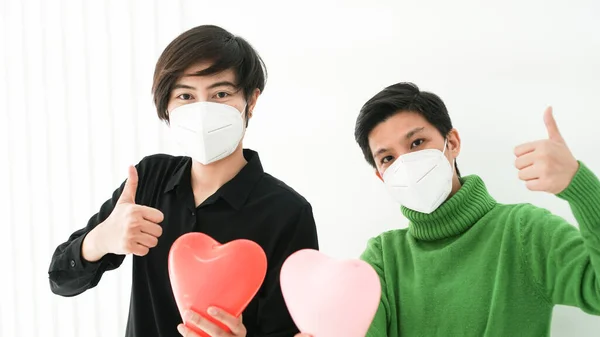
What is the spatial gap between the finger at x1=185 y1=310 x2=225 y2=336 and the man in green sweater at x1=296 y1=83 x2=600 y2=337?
425 mm

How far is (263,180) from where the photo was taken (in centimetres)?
163

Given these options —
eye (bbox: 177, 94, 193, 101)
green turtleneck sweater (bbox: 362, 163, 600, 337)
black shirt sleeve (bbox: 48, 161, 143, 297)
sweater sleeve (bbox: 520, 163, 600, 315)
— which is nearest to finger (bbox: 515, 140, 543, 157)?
sweater sleeve (bbox: 520, 163, 600, 315)

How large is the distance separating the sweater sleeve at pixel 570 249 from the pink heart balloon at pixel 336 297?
0.46m

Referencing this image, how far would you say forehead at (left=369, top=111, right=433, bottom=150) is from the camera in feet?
5.10

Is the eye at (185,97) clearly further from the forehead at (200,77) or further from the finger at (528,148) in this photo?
the finger at (528,148)

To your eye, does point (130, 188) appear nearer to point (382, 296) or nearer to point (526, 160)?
point (382, 296)

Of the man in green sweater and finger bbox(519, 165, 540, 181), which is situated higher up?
finger bbox(519, 165, 540, 181)

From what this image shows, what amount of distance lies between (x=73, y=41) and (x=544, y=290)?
6.40 ft

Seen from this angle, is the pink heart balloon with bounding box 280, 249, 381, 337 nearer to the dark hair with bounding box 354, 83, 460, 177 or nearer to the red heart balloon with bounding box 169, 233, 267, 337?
the red heart balloon with bounding box 169, 233, 267, 337

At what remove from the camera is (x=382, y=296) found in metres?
1.56

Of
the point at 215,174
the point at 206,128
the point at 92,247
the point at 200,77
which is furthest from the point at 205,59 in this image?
the point at 92,247

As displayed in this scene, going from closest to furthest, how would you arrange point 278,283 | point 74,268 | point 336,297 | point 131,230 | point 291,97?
point 336,297 < point 131,230 < point 278,283 < point 74,268 < point 291,97

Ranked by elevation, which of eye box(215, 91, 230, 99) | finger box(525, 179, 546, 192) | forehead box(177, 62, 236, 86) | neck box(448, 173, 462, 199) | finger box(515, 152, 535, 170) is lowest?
neck box(448, 173, 462, 199)

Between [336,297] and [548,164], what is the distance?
0.51m
